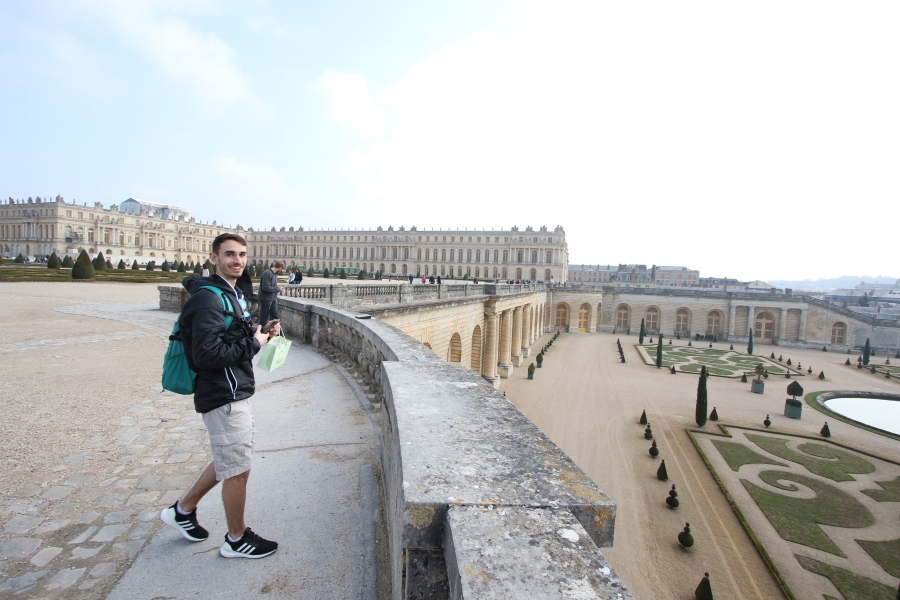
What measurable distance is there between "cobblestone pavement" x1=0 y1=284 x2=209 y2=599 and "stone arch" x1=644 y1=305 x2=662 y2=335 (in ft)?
163

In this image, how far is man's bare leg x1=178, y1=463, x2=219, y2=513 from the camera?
7.92 feet

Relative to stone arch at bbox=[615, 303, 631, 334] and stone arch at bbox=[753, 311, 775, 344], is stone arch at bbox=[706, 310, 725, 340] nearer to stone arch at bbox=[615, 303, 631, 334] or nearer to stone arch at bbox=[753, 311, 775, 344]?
stone arch at bbox=[753, 311, 775, 344]

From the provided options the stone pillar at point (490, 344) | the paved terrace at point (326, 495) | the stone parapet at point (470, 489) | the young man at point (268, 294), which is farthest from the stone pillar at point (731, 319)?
the stone parapet at point (470, 489)

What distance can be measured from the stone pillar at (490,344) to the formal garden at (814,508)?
32.0 feet

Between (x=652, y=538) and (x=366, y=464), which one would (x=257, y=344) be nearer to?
(x=366, y=464)

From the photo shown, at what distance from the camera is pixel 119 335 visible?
29.9 feet

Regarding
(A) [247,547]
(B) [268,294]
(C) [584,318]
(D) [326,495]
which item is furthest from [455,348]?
(C) [584,318]

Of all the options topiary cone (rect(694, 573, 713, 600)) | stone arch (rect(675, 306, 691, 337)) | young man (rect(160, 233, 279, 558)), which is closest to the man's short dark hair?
young man (rect(160, 233, 279, 558))

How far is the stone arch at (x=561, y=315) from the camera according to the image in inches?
1997

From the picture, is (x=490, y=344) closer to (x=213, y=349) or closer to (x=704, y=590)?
(x=704, y=590)

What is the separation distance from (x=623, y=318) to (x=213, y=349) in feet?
172

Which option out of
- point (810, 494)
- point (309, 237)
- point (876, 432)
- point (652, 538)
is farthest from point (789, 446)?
point (309, 237)

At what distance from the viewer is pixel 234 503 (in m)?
2.28

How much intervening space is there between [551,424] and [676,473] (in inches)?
204
